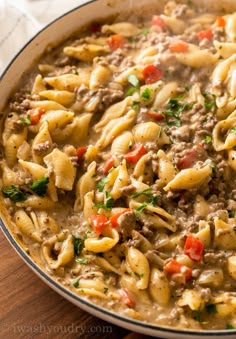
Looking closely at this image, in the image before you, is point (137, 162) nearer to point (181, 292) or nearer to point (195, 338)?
point (181, 292)

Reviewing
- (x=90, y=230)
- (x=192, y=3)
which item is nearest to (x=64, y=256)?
(x=90, y=230)

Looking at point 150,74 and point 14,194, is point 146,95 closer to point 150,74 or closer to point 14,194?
point 150,74

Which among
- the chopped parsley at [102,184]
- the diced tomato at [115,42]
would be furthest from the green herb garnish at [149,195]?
the diced tomato at [115,42]

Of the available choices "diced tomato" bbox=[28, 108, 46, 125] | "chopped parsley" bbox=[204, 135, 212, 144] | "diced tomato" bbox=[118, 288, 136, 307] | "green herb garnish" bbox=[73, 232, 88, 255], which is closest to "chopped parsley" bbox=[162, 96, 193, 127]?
"chopped parsley" bbox=[204, 135, 212, 144]

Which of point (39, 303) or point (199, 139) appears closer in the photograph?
point (39, 303)

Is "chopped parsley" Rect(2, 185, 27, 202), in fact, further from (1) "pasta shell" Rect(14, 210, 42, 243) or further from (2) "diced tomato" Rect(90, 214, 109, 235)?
(2) "diced tomato" Rect(90, 214, 109, 235)

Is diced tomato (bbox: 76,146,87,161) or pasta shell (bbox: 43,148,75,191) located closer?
pasta shell (bbox: 43,148,75,191)

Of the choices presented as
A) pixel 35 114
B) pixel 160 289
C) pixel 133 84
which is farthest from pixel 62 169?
pixel 160 289
